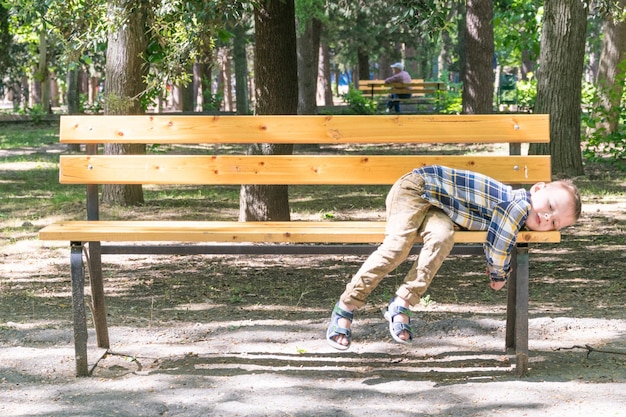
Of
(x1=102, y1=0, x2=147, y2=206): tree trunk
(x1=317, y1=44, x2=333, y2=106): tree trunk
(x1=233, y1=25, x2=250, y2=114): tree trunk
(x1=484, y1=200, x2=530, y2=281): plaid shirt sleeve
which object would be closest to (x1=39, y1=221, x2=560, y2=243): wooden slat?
(x1=484, y1=200, x2=530, y2=281): plaid shirt sleeve

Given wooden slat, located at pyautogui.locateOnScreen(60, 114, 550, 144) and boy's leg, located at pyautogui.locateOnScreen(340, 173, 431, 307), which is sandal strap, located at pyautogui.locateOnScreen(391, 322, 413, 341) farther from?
wooden slat, located at pyautogui.locateOnScreen(60, 114, 550, 144)

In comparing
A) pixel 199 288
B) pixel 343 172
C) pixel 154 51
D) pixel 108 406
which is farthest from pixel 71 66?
pixel 108 406

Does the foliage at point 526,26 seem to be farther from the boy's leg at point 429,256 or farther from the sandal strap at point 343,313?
the sandal strap at point 343,313

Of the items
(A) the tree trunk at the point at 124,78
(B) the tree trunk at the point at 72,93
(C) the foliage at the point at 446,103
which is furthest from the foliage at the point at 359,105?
(A) the tree trunk at the point at 124,78

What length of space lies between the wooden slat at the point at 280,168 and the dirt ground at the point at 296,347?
0.88 metres

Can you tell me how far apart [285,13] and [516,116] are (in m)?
3.89

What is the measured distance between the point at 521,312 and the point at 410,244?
0.60 meters

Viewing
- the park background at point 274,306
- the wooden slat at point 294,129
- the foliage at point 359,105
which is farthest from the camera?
the foliage at point 359,105

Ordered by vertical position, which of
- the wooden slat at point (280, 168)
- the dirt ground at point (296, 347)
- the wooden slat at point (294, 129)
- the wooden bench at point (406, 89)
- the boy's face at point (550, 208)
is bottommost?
the dirt ground at point (296, 347)

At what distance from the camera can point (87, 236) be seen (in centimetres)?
435

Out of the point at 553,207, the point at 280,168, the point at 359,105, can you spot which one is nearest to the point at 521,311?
the point at 553,207

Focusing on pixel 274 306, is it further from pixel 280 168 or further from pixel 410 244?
pixel 410 244

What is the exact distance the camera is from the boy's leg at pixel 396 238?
4289mm

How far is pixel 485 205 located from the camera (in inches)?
170
